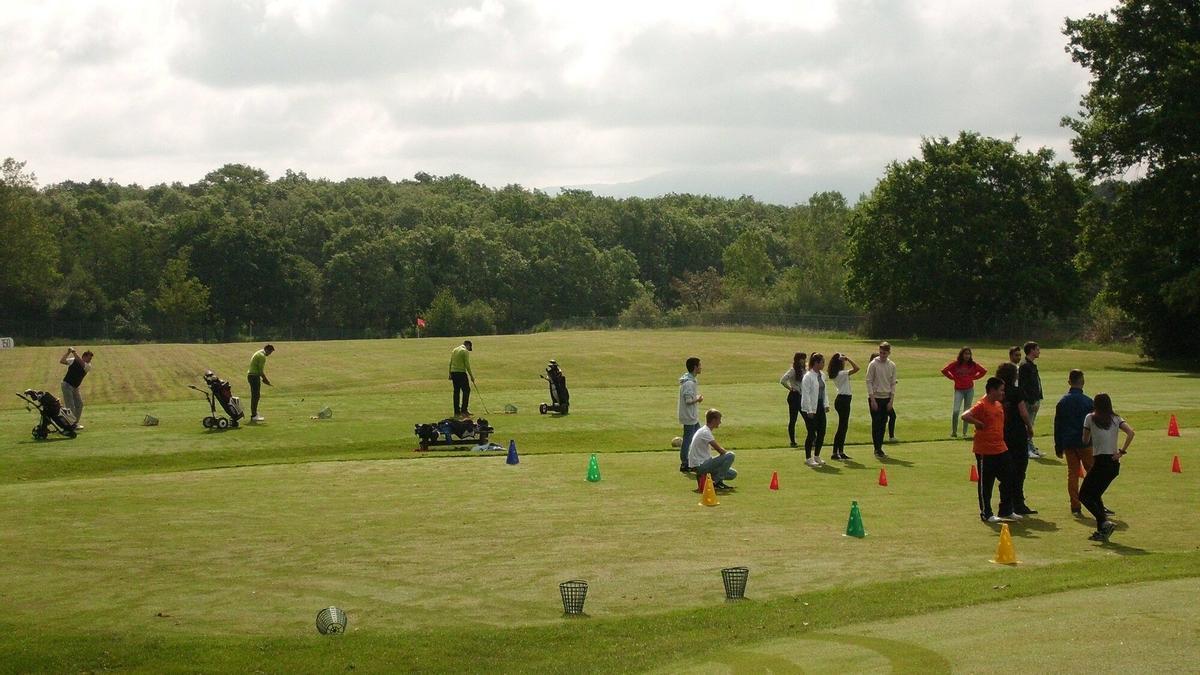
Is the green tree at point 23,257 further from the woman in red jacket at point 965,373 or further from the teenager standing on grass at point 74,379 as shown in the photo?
the woman in red jacket at point 965,373

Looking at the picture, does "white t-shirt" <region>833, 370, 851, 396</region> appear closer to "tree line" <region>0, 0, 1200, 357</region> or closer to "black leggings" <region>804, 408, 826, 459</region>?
"black leggings" <region>804, 408, 826, 459</region>

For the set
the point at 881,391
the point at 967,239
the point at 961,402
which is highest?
the point at 967,239

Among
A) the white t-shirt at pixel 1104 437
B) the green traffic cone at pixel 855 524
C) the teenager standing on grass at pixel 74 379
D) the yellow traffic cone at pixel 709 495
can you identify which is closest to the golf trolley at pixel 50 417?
the teenager standing on grass at pixel 74 379

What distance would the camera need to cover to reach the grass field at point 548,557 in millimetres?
12117

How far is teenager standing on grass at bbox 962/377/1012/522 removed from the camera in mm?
17625

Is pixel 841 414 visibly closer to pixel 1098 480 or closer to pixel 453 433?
pixel 1098 480

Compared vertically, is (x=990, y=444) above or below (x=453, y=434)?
above

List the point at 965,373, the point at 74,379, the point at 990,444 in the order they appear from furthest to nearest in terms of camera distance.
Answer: the point at 74,379 < the point at 965,373 < the point at 990,444

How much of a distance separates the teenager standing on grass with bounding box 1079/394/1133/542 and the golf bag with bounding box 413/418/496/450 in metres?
16.0

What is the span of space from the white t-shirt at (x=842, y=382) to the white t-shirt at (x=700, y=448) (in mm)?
4718

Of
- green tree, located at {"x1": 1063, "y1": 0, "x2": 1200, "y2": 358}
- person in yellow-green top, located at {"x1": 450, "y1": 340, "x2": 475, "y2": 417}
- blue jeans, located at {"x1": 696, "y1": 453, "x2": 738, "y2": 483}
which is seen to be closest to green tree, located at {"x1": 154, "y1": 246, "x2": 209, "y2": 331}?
green tree, located at {"x1": 1063, "y1": 0, "x2": 1200, "y2": 358}

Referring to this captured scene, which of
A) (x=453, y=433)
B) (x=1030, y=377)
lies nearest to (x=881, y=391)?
(x=1030, y=377)

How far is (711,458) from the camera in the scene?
21703 mm

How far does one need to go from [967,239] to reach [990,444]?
7925 centimetres
